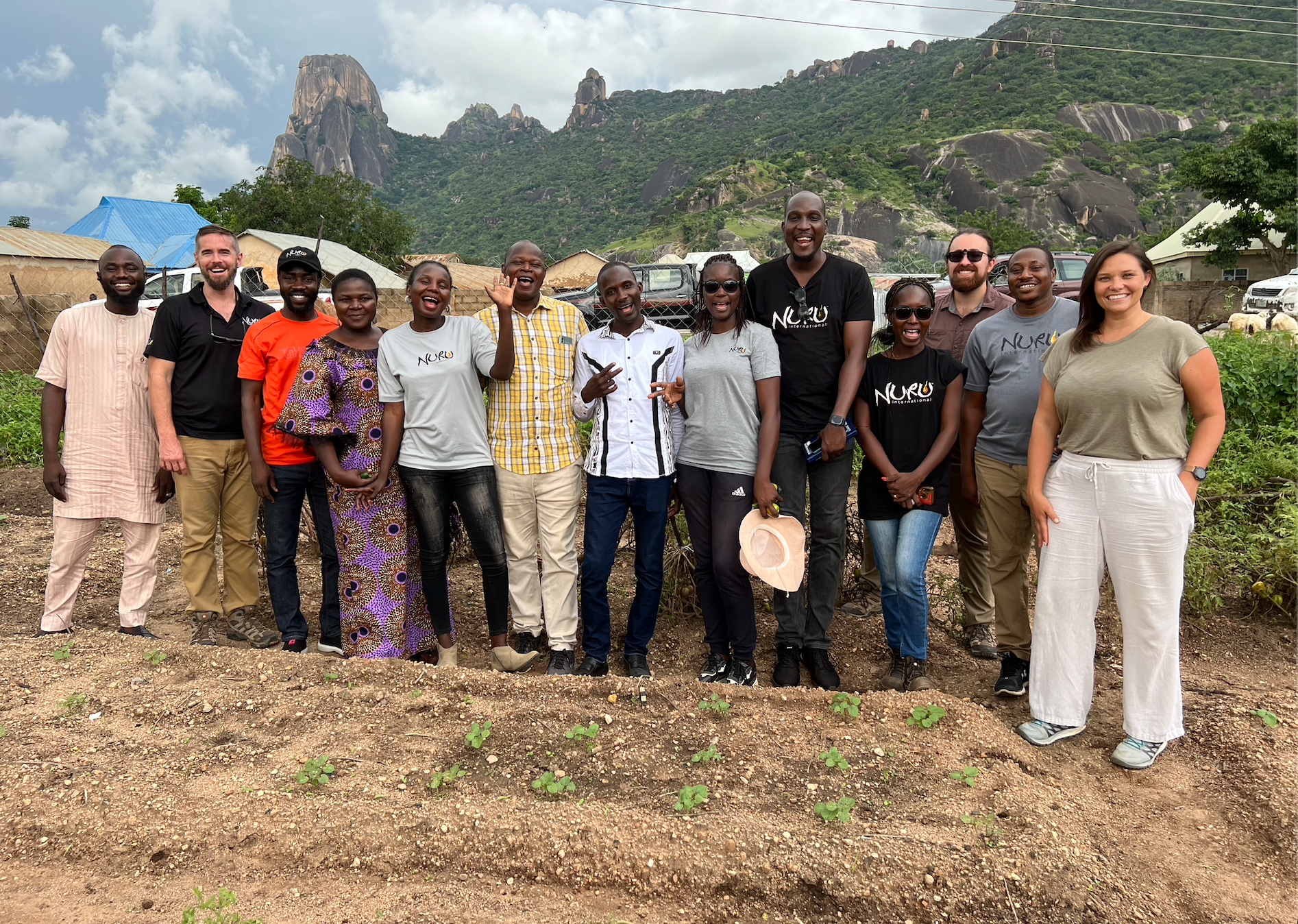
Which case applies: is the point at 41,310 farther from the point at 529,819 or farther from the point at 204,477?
the point at 529,819

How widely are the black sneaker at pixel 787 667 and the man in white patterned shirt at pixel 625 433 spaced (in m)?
0.58

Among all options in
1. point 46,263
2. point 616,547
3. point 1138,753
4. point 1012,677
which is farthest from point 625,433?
point 46,263

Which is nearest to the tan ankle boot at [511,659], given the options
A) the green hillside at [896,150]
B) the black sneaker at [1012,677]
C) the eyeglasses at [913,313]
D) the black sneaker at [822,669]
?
the black sneaker at [822,669]

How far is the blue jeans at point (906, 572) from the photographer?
3328 millimetres

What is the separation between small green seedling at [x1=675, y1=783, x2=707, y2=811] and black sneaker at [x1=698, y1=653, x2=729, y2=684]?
920 millimetres

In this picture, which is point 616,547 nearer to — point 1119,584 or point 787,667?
point 787,667

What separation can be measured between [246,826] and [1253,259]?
32.8 meters

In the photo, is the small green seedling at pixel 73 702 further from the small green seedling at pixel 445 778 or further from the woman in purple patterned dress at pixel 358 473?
the small green seedling at pixel 445 778

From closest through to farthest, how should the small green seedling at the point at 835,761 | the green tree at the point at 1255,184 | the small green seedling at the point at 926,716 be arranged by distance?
the small green seedling at the point at 835,761 → the small green seedling at the point at 926,716 → the green tree at the point at 1255,184

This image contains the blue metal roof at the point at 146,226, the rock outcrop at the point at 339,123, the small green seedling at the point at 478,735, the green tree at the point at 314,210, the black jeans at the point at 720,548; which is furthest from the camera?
the rock outcrop at the point at 339,123

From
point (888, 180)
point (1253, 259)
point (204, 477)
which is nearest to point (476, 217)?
point (888, 180)

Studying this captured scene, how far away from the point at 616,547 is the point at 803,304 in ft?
4.25

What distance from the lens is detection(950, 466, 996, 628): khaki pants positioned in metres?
3.93

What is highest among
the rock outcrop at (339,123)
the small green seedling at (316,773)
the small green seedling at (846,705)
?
the rock outcrop at (339,123)
